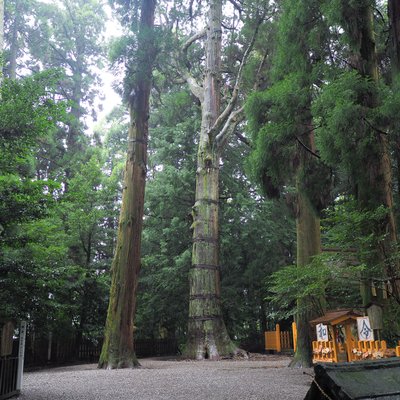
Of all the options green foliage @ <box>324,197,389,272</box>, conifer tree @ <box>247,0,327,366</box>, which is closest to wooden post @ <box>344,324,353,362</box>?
conifer tree @ <box>247,0,327,366</box>

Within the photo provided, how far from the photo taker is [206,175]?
560 inches

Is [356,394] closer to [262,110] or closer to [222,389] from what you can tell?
[222,389]

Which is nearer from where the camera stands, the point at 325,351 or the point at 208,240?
the point at 325,351

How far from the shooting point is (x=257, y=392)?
5449 millimetres

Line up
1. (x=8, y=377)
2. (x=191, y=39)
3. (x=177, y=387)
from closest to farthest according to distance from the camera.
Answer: (x=8, y=377) < (x=177, y=387) < (x=191, y=39)

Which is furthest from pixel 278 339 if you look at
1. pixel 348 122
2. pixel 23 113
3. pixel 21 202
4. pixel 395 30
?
pixel 23 113

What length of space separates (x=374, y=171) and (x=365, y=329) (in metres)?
2.43

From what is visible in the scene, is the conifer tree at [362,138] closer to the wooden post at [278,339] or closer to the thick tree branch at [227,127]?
the thick tree branch at [227,127]

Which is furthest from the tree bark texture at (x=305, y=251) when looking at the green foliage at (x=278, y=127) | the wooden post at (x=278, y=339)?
the wooden post at (x=278, y=339)

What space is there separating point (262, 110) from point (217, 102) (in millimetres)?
7488

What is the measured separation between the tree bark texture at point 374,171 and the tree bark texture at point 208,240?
19.7ft

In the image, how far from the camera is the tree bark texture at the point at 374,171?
586cm

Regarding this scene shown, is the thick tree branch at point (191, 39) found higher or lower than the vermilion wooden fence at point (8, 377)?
higher

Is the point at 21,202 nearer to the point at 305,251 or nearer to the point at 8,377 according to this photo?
the point at 8,377
